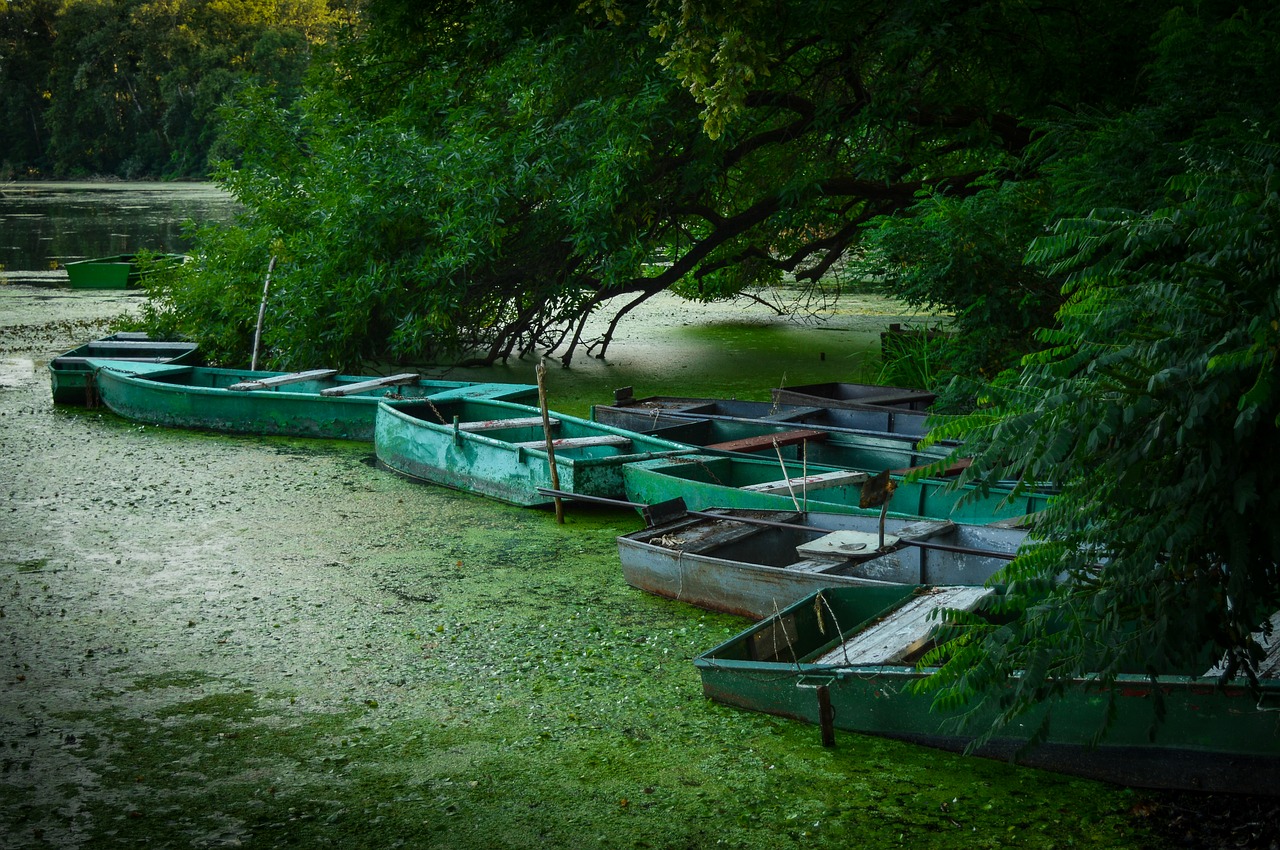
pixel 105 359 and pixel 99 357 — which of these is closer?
pixel 105 359

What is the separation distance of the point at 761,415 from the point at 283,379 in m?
4.75

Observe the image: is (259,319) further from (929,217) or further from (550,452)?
(929,217)

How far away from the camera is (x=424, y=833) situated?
4090 mm

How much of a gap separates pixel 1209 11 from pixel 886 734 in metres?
6.92

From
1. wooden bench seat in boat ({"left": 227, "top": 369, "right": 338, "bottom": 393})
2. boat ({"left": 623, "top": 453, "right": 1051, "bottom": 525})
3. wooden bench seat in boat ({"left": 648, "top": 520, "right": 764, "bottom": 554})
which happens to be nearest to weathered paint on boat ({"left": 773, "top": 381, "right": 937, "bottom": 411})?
boat ({"left": 623, "top": 453, "right": 1051, "bottom": 525})

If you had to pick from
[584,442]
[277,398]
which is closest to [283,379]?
[277,398]

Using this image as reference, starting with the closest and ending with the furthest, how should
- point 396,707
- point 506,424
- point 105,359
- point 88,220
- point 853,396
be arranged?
point 396,707 → point 506,424 → point 853,396 → point 105,359 → point 88,220

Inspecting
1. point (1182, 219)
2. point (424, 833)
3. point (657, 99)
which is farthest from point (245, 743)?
point (657, 99)

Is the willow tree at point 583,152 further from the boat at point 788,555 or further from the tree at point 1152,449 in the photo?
the tree at point 1152,449

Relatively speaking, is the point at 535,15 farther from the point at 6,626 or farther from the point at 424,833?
the point at 424,833

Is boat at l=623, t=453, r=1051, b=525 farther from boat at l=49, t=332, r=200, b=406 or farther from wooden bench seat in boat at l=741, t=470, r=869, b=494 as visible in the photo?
boat at l=49, t=332, r=200, b=406

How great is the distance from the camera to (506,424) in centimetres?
941

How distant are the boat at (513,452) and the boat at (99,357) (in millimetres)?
3956

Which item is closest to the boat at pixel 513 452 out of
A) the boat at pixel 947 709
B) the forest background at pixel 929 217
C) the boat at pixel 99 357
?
the forest background at pixel 929 217
